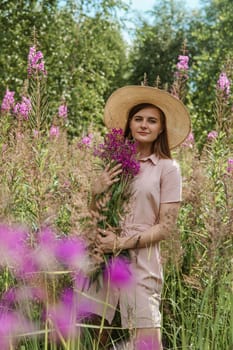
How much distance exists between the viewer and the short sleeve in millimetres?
2799

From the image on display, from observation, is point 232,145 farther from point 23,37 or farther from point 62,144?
point 23,37

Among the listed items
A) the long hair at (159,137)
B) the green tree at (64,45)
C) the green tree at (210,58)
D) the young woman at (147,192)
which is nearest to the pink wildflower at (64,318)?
the young woman at (147,192)

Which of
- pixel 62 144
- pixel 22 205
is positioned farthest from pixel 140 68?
pixel 22 205

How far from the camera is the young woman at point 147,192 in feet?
8.73

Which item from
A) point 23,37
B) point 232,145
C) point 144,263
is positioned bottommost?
point 144,263

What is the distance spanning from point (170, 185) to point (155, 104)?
0.44 m

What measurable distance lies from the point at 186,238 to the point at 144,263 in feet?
3.06

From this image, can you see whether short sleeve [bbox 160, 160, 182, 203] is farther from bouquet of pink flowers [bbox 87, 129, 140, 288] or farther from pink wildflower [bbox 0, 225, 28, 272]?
pink wildflower [bbox 0, 225, 28, 272]

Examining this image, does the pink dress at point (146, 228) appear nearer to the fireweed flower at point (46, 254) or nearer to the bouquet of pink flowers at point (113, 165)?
the bouquet of pink flowers at point (113, 165)

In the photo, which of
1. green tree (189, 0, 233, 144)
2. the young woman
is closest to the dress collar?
the young woman

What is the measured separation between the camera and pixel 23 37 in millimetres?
14445

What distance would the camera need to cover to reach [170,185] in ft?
9.21

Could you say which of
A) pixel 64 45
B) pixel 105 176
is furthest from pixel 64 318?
pixel 64 45

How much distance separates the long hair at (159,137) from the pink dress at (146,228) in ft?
0.27
